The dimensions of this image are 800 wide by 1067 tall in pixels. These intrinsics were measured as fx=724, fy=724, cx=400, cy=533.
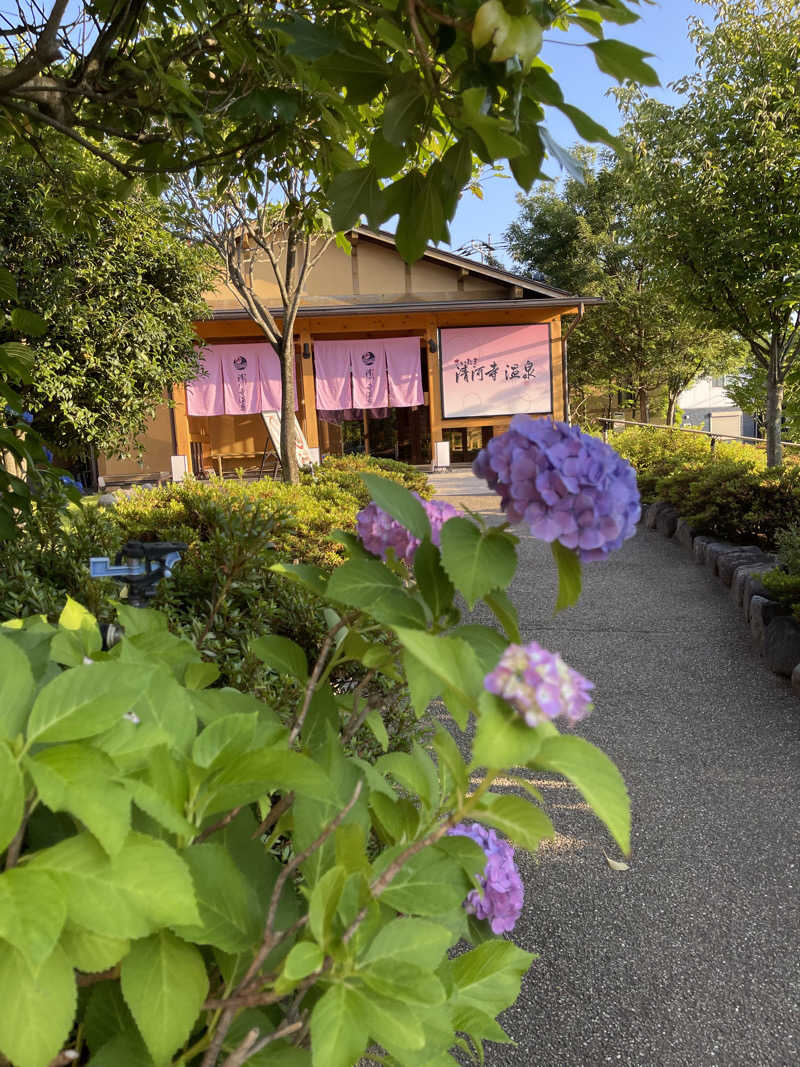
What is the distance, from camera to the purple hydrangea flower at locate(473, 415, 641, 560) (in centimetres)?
66

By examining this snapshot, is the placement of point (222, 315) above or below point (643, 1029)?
above

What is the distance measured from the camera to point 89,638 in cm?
79

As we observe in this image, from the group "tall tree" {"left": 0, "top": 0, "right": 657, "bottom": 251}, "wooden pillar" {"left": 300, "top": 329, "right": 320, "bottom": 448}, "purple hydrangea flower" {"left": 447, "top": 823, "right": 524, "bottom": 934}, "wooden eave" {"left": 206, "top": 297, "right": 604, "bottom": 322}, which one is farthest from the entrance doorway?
"purple hydrangea flower" {"left": 447, "top": 823, "right": 524, "bottom": 934}

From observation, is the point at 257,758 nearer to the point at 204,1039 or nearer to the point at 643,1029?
the point at 204,1039

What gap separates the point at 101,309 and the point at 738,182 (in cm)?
712

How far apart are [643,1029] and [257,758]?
191 centimetres

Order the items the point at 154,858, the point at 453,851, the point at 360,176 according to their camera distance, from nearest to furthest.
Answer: the point at 154,858 < the point at 453,851 < the point at 360,176

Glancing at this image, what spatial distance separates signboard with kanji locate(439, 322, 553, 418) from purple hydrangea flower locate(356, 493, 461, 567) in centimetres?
1443

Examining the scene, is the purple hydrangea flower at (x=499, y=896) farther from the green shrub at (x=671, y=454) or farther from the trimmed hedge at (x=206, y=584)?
the green shrub at (x=671, y=454)

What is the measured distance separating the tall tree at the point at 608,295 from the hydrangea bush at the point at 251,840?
69.5ft

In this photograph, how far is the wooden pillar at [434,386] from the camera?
579 inches

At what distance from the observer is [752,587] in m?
5.24

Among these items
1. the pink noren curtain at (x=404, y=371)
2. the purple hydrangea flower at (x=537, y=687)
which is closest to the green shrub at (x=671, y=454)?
the pink noren curtain at (x=404, y=371)

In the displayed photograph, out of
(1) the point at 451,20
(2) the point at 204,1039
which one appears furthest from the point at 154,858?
(1) the point at 451,20
